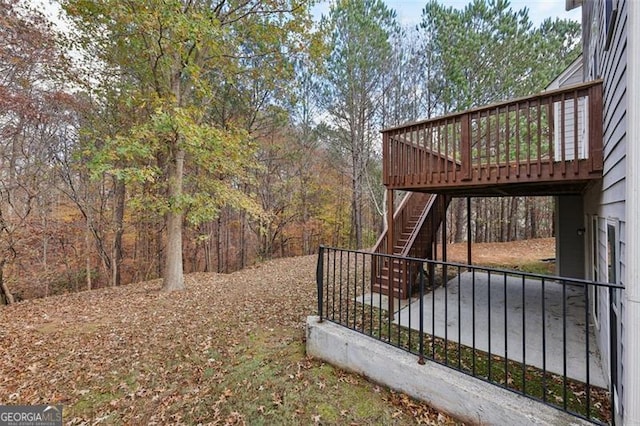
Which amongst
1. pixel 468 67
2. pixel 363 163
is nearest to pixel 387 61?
pixel 468 67

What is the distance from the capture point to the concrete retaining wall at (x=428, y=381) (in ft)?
7.22

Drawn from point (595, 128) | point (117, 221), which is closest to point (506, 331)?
point (595, 128)

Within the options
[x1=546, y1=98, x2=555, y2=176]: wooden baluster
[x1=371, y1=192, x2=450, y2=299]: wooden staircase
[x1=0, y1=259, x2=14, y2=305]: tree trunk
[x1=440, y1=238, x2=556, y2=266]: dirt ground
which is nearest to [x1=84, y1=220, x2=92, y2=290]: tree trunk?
[x1=0, y1=259, x2=14, y2=305]: tree trunk

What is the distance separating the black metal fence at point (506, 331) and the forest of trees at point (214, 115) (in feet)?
15.6

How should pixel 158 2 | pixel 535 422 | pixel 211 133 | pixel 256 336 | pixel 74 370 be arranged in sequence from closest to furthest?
1. pixel 535 422
2. pixel 74 370
3. pixel 256 336
4. pixel 158 2
5. pixel 211 133

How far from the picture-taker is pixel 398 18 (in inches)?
480

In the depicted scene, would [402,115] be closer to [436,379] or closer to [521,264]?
[521,264]

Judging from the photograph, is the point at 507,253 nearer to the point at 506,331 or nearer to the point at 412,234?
the point at 412,234

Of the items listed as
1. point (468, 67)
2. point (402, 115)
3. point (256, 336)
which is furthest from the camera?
point (402, 115)

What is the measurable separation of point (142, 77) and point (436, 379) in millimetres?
9111

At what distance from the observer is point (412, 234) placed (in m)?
6.50

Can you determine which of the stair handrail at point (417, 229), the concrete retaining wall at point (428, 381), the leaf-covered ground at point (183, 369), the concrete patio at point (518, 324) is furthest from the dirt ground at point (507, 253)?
the concrete retaining wall at point (428, 381)

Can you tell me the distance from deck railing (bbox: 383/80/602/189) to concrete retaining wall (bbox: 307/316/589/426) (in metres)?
2.49

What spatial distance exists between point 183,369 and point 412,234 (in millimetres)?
4972
